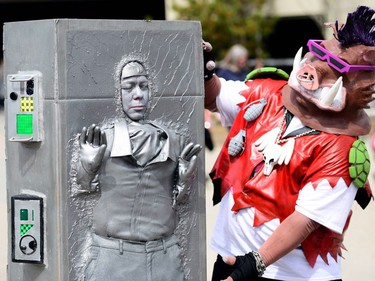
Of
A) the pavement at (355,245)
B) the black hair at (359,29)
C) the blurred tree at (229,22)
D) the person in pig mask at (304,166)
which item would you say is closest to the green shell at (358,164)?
the person in pig mask at (304,166)

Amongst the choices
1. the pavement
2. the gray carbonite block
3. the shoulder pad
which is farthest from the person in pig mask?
the pavement

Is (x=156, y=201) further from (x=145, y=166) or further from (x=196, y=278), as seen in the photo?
(x=196, y=278)

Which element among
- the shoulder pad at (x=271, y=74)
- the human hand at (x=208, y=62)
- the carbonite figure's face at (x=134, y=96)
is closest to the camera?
the carbonite figure's face at (x=134, y=96)

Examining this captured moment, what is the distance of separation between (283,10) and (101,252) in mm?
21728

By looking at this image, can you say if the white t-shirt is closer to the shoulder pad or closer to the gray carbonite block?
the shoulder pad

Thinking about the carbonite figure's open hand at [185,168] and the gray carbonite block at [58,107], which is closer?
the gray carbonite block at [58,107]

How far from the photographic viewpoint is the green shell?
13.4ft

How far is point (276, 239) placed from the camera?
4059 millimetres

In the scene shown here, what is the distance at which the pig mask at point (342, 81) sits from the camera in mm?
4129

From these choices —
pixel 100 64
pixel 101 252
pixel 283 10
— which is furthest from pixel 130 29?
pixel 283 10

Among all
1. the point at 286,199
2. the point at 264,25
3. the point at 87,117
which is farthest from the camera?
the point at 264,25

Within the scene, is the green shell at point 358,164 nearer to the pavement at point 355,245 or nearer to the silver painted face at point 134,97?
the silver painted face at point 134,97

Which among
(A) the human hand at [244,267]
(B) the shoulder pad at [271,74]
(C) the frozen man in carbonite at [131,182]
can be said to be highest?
(B) the shoulder pad at [271,74]

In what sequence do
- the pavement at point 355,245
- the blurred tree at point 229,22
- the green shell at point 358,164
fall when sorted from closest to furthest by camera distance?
the green shell at point 358,164 < the pavement at point 355,245 < the blurred tree at point 229,22
